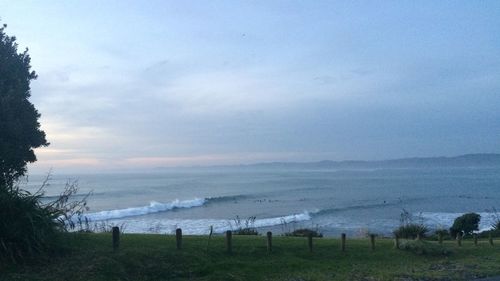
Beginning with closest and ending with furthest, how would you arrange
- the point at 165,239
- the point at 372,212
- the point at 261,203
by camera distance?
the point at 165,239 < the point at 372,212 < the point at 261,203

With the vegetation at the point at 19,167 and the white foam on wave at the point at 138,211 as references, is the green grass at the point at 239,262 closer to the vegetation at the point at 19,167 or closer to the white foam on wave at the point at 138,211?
the vegetation at the point at 19,167

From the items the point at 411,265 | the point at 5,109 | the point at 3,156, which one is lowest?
the point at 411,265

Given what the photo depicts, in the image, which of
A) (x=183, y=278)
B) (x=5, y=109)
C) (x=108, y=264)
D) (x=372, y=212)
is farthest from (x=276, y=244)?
(x=372, y=212)

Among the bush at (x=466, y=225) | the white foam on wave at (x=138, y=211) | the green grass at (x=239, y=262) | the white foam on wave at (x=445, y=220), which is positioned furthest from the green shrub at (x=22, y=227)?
the white foam on wave at (x=138, y=211)

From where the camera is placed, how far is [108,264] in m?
12.2

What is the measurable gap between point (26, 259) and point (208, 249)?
486cm

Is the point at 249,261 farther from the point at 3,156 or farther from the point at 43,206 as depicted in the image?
the point at 3,156

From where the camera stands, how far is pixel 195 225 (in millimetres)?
38219

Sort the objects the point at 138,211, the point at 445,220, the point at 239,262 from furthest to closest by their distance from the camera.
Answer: the point at 138,211, the point at 445,220, the point at 239,262

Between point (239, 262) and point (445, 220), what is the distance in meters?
29.4

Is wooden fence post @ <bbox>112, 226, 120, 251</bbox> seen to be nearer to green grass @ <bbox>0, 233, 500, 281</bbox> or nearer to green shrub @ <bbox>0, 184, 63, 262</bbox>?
green grass @ <bbox>0, 233, 500, 281</bbox>

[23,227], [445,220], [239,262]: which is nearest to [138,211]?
[445,220]

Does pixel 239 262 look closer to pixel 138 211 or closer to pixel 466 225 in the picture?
pixel 466 225

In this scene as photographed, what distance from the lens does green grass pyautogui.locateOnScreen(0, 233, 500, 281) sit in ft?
39.5
